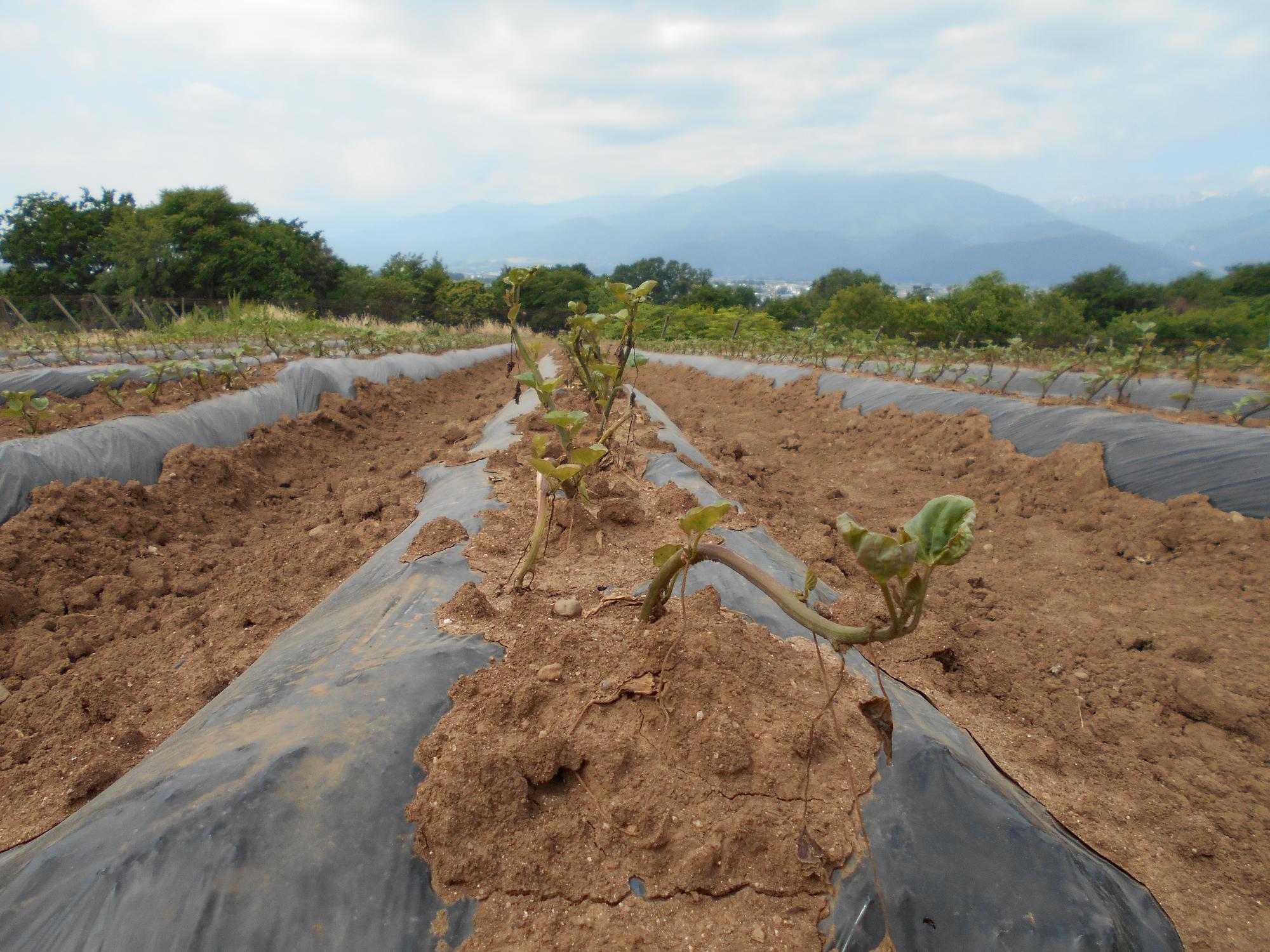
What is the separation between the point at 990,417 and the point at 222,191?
28.3 metres

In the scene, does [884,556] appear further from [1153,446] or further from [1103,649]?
[1153,446]

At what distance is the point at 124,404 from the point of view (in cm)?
481

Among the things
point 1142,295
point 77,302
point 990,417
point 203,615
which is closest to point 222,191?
point 77,302

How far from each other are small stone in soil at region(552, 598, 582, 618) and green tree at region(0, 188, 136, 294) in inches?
1254

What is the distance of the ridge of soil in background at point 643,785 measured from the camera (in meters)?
1.05

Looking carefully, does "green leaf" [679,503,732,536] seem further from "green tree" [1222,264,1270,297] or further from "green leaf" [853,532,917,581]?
"green tree" [1222,264,1270,297]

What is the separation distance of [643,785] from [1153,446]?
5006 mm

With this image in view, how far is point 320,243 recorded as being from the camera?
27062 mm

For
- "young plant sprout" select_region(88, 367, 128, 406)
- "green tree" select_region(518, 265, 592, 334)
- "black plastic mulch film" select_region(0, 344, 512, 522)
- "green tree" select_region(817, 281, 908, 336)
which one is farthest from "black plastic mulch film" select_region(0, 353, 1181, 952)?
"green tree" select_region(518, 265, 592, 334)

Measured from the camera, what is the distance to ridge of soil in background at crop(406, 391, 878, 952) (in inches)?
41.5

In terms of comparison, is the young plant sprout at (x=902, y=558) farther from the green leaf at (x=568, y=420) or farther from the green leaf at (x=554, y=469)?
the green leaf at (x=568, y=420)

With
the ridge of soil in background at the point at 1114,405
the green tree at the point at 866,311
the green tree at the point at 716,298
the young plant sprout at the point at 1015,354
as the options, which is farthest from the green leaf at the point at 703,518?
the green tree at the point at 716,298

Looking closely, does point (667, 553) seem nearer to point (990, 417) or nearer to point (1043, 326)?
point (990, 417)

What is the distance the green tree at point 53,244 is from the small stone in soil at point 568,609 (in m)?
31.9
